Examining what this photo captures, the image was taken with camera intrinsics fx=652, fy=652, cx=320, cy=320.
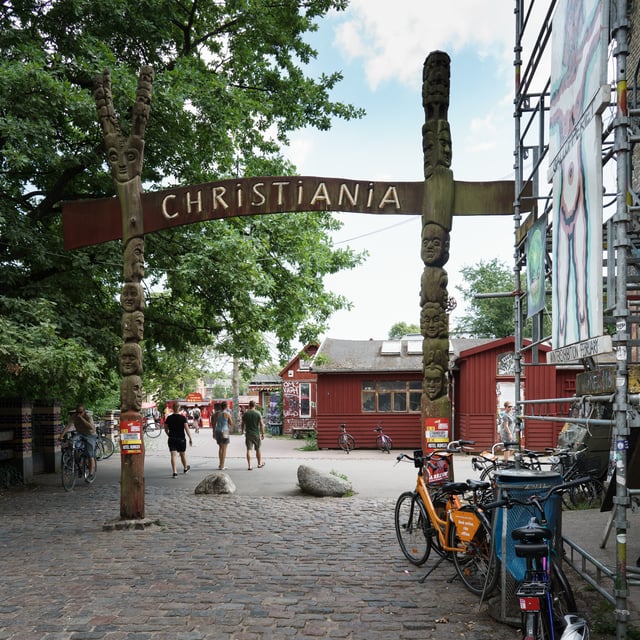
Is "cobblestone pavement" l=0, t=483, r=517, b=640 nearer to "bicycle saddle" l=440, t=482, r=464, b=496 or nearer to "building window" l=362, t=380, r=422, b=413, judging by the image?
"bicycle saddle" l=440, t=482, r=464, b=496

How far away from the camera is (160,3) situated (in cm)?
1343

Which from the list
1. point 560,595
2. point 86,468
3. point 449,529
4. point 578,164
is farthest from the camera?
point 86,468

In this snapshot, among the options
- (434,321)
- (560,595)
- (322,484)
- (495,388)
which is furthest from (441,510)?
(495,388)

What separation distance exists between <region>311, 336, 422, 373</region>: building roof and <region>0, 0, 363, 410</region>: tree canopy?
1011 centimetres

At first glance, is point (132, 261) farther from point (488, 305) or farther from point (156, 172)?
point (488, 305)

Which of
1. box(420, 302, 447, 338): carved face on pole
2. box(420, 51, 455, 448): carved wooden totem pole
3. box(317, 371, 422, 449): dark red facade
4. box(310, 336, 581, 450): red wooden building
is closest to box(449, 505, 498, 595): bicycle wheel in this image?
box(420, 51, 455, 448): carved wooden totem pole

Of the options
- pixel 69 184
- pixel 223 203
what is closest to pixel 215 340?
pixel 69 184

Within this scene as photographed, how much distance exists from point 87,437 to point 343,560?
894cm

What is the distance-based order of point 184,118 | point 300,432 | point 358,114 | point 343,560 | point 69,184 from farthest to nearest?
point 300,432
point 358,114
point 69,184
point 184,118
point 343,560

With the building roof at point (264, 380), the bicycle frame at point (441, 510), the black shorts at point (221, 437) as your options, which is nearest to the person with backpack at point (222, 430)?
the black shorts at point (221, 437)

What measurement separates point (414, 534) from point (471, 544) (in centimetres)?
158

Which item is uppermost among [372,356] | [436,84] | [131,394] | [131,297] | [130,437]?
[436,84]

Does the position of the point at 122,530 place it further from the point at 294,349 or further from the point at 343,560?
the point at 294,349

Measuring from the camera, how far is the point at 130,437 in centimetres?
941
